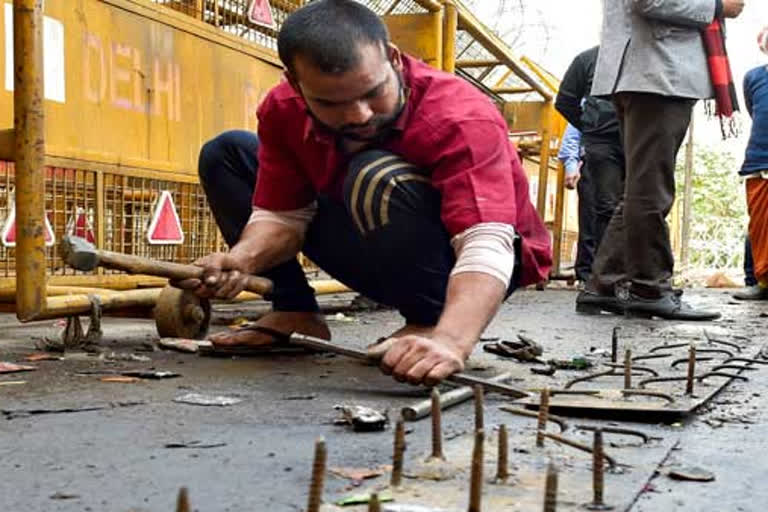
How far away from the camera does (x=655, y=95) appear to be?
159 inches

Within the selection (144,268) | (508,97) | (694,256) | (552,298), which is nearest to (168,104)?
(144,268)

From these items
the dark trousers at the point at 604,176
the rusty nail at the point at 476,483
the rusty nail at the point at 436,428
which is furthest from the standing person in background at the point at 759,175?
the rusty nail at the point at 476,483

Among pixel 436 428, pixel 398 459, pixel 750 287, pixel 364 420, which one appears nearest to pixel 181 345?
pixel 364 420

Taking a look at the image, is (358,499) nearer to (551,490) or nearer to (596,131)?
(551,490)

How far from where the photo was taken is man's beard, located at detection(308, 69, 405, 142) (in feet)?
7.22

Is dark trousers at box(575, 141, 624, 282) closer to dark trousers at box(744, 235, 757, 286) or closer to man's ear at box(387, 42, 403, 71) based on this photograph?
dark trousers at box(744, 235, 757, 286)

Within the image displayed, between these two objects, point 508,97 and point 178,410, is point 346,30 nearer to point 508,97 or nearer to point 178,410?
point 178,410

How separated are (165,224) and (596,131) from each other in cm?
323

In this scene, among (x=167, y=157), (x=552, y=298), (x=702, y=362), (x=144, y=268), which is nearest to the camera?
(x=144, y=268)

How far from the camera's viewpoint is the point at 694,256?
1666 centimetres

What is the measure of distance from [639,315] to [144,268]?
249 cm

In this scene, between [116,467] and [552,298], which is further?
[552,298]

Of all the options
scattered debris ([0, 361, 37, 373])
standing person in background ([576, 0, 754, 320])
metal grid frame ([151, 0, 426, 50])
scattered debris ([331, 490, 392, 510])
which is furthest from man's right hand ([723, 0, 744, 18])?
scattered debris ([331, 490, 392, 510])

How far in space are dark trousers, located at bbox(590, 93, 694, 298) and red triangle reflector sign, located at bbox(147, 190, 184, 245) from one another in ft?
5.88
